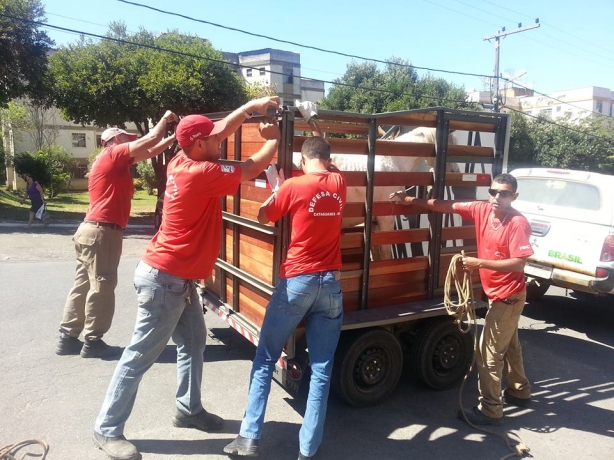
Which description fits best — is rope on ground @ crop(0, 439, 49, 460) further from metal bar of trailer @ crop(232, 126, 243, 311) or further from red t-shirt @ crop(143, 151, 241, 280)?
metal bar of trailer @ crop(232, 126, 243, 311)

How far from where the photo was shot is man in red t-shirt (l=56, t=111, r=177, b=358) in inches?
184

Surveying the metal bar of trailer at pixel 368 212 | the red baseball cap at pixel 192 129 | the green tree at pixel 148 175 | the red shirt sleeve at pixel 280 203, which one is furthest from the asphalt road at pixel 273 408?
the green tree at pixel 148 175

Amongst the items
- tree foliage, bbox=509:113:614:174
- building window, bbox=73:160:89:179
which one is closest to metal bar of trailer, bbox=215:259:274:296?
building window, bbox=73:160:89:179

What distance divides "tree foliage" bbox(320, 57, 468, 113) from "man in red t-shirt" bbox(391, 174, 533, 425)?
25.2 meters

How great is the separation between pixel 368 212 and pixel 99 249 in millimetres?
2450

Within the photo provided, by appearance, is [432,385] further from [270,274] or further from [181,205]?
[181,205]

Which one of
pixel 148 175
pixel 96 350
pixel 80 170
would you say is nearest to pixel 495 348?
pixel 96 350

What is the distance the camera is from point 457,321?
4.27 m

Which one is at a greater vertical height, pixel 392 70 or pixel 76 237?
pixel 392 70

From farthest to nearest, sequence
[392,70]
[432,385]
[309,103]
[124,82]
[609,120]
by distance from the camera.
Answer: [609,120] → [392,70] → [124,82] → [432,385] → [309,103]

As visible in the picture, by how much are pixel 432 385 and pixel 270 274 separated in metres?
1.83

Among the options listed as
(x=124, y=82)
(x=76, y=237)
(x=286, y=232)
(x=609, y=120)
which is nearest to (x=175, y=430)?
(x=286, y=232)

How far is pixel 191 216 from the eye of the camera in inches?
130

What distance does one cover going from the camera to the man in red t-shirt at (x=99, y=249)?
466 cm
